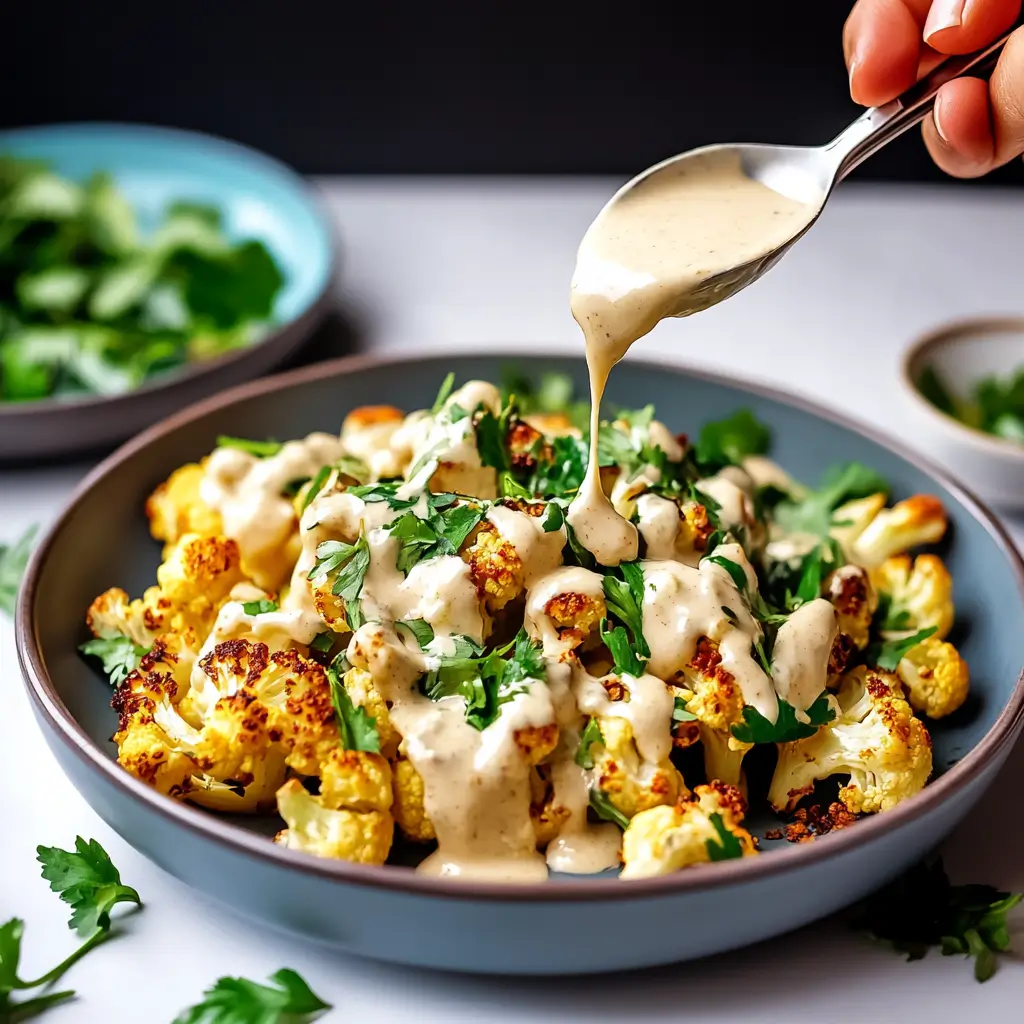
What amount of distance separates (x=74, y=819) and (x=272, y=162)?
2.00 metres

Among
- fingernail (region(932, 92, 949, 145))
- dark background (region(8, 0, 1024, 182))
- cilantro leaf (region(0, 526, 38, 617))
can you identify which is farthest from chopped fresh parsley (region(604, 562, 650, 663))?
dark background (region(8, 0, 1024, 182))

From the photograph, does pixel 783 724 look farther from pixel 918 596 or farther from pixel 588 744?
pixel 918 596

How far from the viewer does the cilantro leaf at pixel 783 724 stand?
63.2 inches

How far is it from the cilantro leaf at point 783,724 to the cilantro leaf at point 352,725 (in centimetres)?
43

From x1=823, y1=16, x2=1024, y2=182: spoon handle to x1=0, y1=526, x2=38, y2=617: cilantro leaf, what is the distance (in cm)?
138

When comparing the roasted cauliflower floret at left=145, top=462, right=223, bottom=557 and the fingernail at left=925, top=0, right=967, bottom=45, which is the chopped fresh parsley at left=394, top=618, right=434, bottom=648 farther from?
the fingernail at left=925, top=0, right=967, bottom=45

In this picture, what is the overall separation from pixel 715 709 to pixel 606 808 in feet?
0.57

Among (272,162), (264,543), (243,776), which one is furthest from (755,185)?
(272,162)

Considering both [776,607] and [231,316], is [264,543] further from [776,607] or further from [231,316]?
[231,316]

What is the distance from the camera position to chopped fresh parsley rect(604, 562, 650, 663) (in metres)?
1.65

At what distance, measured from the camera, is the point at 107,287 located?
9.72 feet

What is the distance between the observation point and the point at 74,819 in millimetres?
1762

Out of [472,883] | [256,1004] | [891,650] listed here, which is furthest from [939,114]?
[256,1004]

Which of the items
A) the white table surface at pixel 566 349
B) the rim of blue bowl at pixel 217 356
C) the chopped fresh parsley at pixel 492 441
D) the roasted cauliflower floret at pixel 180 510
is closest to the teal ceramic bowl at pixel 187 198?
the rim of blue bowl at pixel 217 356
